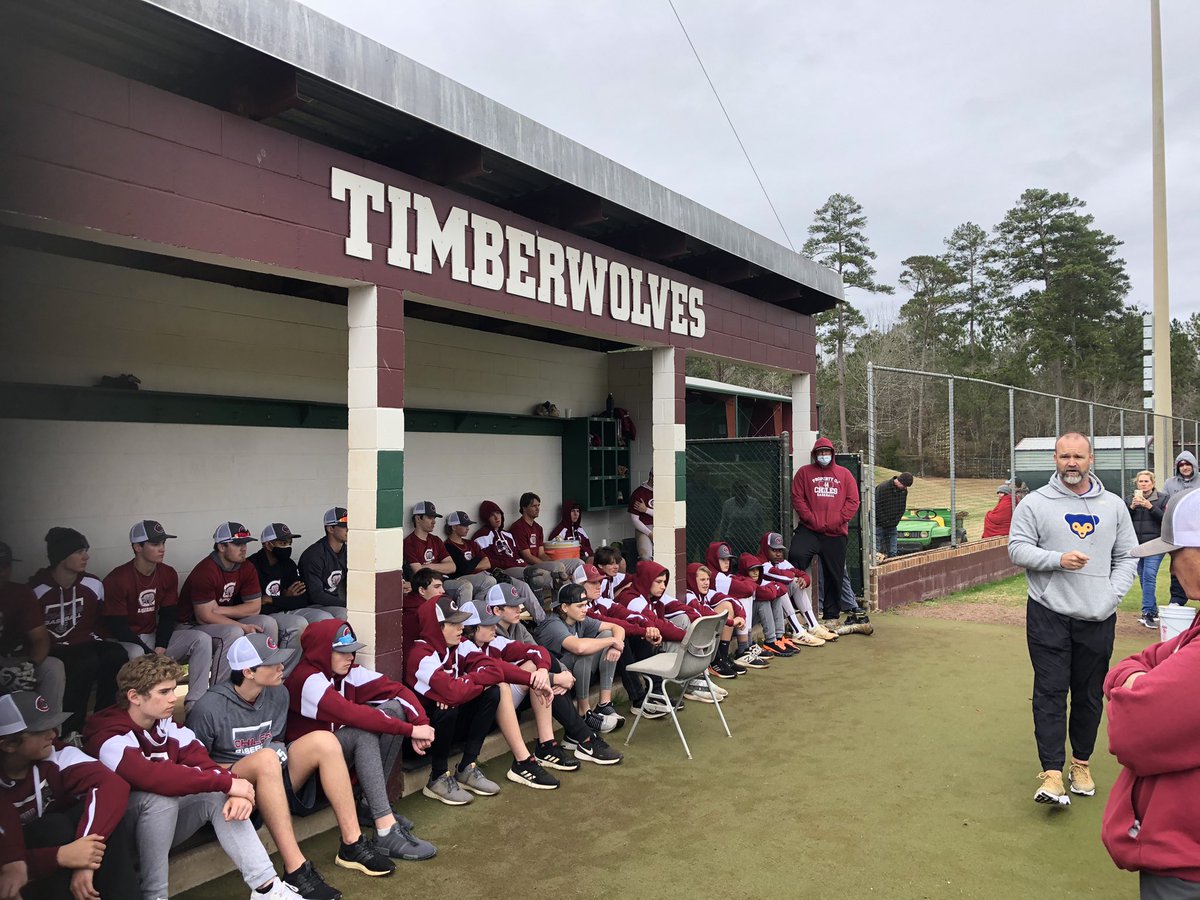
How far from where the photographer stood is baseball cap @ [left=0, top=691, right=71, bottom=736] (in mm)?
2652

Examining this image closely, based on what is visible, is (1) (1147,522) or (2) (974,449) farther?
(2) (974,449)

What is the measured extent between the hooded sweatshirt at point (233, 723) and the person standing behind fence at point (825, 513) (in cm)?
582

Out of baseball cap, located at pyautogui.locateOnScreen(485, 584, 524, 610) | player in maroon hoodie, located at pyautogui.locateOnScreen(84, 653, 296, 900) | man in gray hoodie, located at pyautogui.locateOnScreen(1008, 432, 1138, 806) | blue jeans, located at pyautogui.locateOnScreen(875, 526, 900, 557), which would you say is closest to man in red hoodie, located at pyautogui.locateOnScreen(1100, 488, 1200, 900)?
man in gray hoodie, located at pyautogui.locateOnScreen(1008, 432, 1138, 806)

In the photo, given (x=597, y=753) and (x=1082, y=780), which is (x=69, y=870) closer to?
(x=597, y=753)

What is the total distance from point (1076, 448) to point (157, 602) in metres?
5.01

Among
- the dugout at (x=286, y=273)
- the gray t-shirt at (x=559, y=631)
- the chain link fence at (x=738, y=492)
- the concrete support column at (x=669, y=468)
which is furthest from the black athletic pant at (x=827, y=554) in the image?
the gray t-shirt at (x=559, y=631)

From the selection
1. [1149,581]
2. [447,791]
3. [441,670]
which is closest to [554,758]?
[447,791]

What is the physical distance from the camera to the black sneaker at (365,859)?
3.46 metres

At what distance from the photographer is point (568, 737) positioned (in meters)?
4.96

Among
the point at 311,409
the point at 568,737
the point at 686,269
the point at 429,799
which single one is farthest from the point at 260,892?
the point at 686,269

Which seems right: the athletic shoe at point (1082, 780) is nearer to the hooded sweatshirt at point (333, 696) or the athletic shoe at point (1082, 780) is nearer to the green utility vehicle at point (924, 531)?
the hooded sweatshirt at point (333, 696)

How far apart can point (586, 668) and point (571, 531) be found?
3453 mm

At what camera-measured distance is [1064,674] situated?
13.3ft

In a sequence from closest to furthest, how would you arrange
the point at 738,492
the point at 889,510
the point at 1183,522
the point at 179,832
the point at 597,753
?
the point at 1183,522 < the point at 179,832 < the point at 597,753 < the point at 738,492 < the point at 889,510
